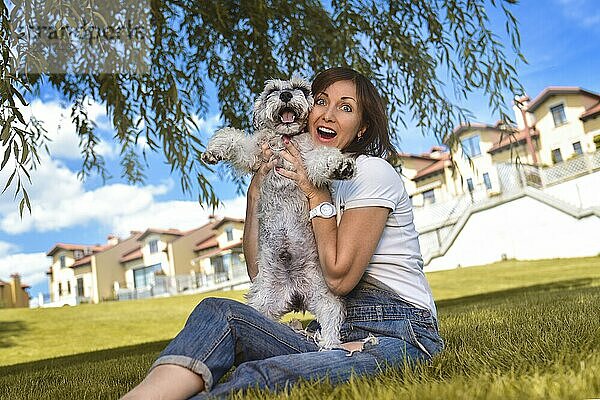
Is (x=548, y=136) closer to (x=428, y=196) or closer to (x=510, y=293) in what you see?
(x=428, y=196)

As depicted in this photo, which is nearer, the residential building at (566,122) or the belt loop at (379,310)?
the belt loop at (379,310)

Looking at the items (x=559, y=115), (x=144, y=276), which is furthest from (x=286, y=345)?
(x=144, y=276)

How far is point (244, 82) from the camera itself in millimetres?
7051

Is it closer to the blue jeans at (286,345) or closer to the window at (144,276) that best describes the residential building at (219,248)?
the window at (144,276)

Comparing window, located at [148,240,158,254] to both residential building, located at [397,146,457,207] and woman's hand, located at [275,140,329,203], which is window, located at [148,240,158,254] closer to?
residential building, located at [397,146,457,207]

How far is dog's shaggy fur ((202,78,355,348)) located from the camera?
123 inches

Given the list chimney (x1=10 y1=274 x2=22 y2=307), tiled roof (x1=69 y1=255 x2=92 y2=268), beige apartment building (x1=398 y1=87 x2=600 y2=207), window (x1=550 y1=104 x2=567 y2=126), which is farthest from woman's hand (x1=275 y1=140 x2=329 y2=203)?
tiled roof (x1=69 y1=255 x2=92 y2=268)

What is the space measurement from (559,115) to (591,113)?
1.89 m

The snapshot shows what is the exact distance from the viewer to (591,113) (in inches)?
1231

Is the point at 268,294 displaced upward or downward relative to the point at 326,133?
downward

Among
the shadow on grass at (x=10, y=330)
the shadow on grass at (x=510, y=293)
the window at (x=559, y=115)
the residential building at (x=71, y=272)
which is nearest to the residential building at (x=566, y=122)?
the window at (x=559, y=115)

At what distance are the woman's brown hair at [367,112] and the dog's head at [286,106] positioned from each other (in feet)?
0.40

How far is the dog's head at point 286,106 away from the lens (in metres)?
3.14

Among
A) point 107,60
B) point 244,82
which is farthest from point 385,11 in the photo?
point 107,60
